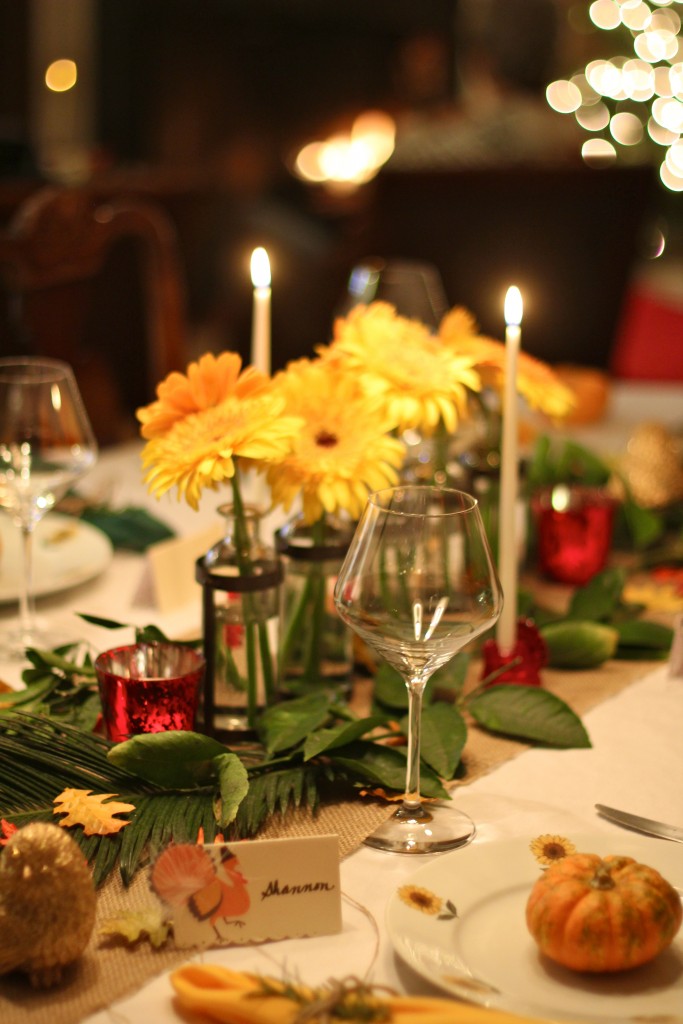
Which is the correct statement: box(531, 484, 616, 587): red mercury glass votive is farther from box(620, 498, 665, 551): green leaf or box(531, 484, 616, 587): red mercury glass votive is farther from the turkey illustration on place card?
the turkey illustration on place card

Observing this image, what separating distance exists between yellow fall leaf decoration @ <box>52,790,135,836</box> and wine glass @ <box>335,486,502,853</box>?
0.17 metres

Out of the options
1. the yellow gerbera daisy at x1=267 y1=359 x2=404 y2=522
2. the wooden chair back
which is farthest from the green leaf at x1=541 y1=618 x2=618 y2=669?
the wooden chair back

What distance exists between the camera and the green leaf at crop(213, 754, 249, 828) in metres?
0.78

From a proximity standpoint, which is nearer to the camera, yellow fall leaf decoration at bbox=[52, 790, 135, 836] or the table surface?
the table surface

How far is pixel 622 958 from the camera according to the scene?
2.06ft

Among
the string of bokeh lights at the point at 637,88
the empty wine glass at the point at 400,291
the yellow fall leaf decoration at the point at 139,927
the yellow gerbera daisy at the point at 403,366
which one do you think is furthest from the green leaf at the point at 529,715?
the string of bokeh lights at the point at 637,88

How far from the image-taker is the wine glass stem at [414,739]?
79 cm

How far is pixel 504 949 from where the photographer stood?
66 centimetres

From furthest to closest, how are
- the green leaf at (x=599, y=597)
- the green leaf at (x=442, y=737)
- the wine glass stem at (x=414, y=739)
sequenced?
the green leaf at (x=599, y=597) → the green leaf at (x=442, y=737) → the wine glass stem at (x=414, y=739)

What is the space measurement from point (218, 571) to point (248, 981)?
0.37 meters

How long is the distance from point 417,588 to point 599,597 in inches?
18.7

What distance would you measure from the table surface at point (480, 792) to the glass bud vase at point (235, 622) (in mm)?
61

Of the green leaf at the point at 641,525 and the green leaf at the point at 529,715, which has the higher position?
the green leaf at the point at 641,525

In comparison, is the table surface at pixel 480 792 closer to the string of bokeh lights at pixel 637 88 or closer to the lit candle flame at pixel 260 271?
the lit candle flame at pixel 260 271
